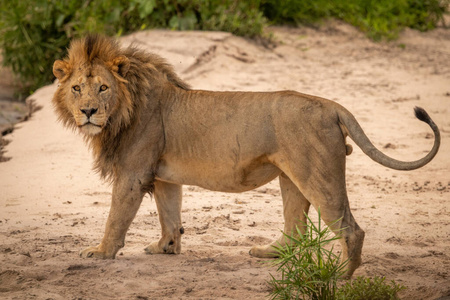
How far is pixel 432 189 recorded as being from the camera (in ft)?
20.1

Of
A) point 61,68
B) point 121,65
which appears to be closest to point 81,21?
point 61,68

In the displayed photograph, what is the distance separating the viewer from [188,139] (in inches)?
175

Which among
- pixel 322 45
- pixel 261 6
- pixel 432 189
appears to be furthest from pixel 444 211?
pixel 261 6

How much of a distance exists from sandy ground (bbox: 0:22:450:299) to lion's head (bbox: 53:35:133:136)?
92cm

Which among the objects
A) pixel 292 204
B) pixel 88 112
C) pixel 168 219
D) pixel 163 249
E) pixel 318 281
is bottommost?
pixel 163 249

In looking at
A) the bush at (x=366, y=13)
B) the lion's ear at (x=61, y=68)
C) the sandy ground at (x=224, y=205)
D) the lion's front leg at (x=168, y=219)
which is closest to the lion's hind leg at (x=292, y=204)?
the sandy ground at (x=224, y=205)

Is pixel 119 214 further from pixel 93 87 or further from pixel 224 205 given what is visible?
pixel 224 205

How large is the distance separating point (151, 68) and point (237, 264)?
1.44 m

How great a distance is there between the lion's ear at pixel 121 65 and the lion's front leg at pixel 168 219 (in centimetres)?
81

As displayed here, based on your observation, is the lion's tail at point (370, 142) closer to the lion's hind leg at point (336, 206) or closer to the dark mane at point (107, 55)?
the lion's hind leg at point (336, 206)

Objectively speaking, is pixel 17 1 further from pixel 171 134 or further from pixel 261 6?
pixel 171 134

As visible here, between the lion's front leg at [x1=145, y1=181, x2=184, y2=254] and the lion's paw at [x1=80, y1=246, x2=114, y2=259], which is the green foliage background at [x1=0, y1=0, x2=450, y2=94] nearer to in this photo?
the lion's front leg at [x1=145, y1=181, x2=184, y2=254]

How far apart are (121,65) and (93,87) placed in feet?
0.88

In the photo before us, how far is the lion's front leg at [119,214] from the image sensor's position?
4.41m
